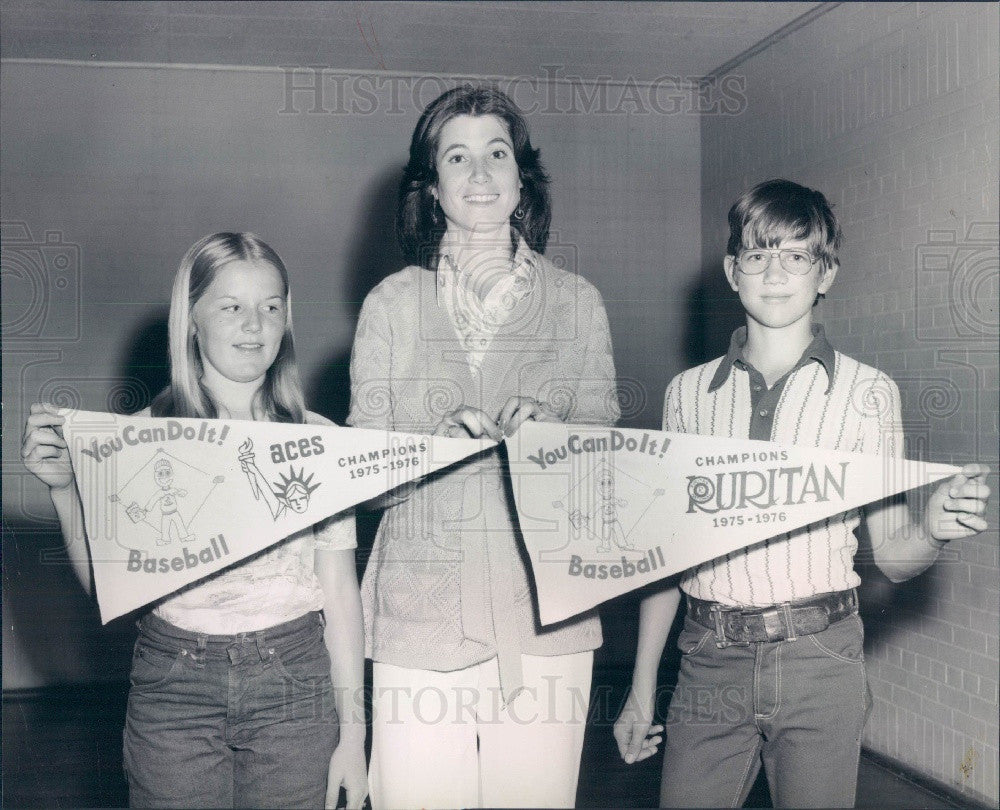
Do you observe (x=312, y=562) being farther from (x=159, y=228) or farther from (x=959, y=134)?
(x=159, y=228)

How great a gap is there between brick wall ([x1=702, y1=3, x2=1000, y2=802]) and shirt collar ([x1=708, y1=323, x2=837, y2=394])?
1240mm

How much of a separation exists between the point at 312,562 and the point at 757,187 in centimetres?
112

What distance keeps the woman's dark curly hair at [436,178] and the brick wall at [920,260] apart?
1513 millimetres

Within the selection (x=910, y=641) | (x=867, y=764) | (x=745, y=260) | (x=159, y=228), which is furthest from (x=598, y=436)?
(x=159, y=228)

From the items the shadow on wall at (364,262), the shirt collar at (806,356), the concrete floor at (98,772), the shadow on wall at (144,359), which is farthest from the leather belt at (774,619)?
the shadow on wall at (144,359)

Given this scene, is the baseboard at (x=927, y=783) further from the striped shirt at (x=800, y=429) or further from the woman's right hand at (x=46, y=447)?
the woman's right hand at (x=46, y=447)

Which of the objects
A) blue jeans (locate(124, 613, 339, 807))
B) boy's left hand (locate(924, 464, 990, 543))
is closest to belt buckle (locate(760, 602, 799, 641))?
boy's left hand (locate(924, 464, 990, 543))

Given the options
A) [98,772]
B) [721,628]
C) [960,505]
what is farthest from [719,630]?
[98,772]

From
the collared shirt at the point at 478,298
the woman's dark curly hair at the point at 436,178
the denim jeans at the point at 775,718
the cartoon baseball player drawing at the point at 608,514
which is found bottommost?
the denim jeans at the point at 775,718

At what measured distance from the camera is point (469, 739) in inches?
68.6

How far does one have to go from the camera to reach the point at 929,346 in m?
3.01

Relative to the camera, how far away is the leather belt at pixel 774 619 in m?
1.66

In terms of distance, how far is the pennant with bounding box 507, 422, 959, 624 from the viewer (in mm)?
1777

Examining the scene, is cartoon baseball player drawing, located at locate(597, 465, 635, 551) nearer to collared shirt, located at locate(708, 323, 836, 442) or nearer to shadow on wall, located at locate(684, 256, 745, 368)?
collared shirt, located at locate(708, 323, 836, 442)
